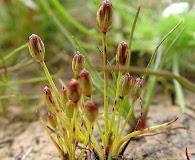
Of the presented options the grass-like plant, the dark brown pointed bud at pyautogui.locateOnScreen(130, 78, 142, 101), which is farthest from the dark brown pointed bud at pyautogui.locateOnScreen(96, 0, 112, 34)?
the dark brown pointed bud at pyautogui.locateOnScreen(130, 78, 142, 101)

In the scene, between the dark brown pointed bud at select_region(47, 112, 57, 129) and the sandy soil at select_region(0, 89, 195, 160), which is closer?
the dark brown pointed bud at select_region(47, 112, 57, 129)

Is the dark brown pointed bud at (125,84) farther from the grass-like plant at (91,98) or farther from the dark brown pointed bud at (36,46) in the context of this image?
the dark brown pointed bud at (36,46)

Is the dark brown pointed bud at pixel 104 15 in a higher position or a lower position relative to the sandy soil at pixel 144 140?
higher

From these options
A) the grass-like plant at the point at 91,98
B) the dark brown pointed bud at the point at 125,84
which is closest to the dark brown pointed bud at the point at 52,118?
the grass-like plant at the point at 91,98

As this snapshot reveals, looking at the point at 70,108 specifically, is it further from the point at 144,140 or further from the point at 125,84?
the point at 144,140

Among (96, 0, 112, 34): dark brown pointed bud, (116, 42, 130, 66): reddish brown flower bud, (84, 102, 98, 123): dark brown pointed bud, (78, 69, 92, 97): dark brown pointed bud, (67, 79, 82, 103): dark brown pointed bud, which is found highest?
(96, 0, 112, 34): dark brown pointed bud

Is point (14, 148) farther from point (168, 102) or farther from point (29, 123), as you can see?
point (168, 102)

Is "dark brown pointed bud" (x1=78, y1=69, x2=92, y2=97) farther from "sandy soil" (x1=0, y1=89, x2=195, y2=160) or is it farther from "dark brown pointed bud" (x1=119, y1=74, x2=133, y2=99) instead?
"sandy soil" (x1=0, y1=89, x2=195, y2=160)
